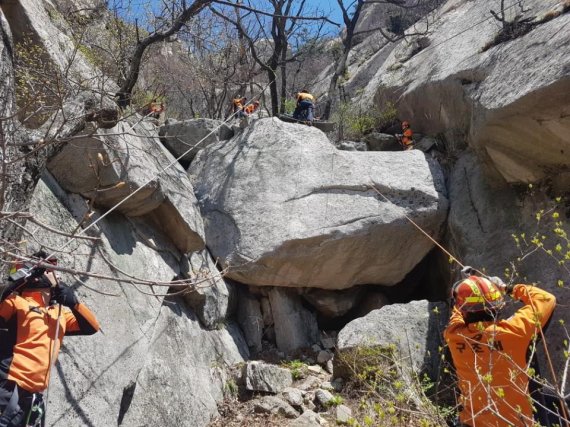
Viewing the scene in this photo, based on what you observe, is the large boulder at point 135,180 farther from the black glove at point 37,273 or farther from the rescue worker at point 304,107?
the rescue worker at point 304,107

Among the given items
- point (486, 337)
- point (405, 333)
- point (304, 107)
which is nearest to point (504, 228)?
point (405, 333)

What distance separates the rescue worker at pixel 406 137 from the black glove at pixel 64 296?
5718 mm

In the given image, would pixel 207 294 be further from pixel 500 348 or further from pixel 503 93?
pixel 503 93

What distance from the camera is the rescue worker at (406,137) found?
25.4 ft

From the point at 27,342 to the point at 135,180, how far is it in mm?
2405

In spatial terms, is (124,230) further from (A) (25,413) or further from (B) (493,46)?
(B) (493,46)

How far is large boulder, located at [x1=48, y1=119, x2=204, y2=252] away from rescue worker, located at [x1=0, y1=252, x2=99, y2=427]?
42.1 inches

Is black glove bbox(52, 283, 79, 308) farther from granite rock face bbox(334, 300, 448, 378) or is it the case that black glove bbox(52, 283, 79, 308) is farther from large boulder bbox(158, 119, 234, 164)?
large boulder bbox(158, 119, 234, 164)

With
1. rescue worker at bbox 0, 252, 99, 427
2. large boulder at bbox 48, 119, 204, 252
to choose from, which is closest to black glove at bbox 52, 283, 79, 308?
rescue worker at bbox 0, 252, 99, 427

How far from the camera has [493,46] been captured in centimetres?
668

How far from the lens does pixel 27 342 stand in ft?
10.2

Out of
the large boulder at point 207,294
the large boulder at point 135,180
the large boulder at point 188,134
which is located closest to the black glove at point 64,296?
the large boulder at point 135,180

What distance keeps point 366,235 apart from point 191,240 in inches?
86.0

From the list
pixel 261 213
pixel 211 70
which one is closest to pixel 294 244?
pixel 261 213
